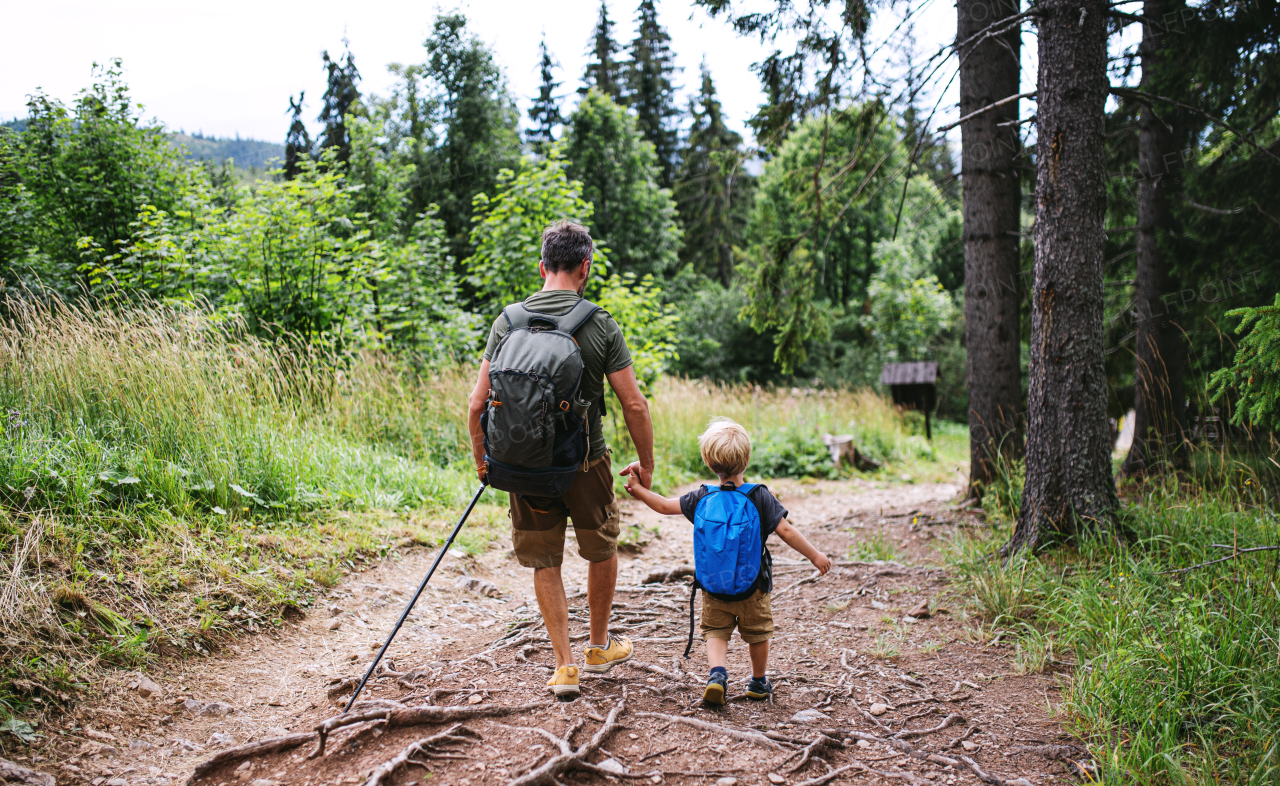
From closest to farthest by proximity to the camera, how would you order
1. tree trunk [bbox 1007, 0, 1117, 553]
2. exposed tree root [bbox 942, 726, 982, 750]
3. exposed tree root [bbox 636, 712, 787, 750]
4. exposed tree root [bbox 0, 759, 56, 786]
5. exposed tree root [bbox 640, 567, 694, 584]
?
1. exposed tree root [bbox 0, 759, 56, 786]
2. exposed tree root [bbox 636, 712, 787, 750]
3. exposed tree root [bbox 942, 726, 982, 750]
4. tree trunk [bbox 1007, 0, 1117, 553]
5. exposed tree root [bbox 640, 567, 694, 584]

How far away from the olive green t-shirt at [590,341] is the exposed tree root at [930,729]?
157cm

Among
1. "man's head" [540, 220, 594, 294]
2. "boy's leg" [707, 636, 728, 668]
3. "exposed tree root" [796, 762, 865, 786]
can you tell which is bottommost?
"exposed tree root" [796, 762, 865, 786]

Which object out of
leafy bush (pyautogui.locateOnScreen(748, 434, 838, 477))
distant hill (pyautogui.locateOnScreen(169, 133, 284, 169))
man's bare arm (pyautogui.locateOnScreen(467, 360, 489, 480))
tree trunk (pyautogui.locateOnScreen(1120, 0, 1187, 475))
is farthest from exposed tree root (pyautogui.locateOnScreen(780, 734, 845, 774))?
distant hill (pyautogui.locateOnScreen(169, 133, 284, 169))

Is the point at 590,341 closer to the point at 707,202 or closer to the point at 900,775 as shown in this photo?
the point at 900,775

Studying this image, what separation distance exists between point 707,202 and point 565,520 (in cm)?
2338

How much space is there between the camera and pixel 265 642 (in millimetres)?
3279

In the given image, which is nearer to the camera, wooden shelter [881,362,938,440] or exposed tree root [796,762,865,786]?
exposed tree root [796,762,865,786]

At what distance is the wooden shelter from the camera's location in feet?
44.6

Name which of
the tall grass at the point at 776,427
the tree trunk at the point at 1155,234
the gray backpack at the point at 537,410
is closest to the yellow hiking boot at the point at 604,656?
the gray backpack at the point at 537,410

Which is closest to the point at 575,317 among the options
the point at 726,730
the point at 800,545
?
the point at 800,545

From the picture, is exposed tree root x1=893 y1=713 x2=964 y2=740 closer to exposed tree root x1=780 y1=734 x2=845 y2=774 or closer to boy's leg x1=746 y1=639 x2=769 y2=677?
exposed tree root x1=780 y1=734 x2=845 y2=774

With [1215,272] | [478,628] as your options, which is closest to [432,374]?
[478,628]

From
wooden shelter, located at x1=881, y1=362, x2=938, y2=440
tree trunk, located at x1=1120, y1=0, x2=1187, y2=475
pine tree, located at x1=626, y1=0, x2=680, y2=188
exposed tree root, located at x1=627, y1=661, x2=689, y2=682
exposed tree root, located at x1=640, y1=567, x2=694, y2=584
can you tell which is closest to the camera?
exposed tree root, located at x1=627, y1=661, x2=689, y2=682

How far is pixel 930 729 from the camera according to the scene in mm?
2508
